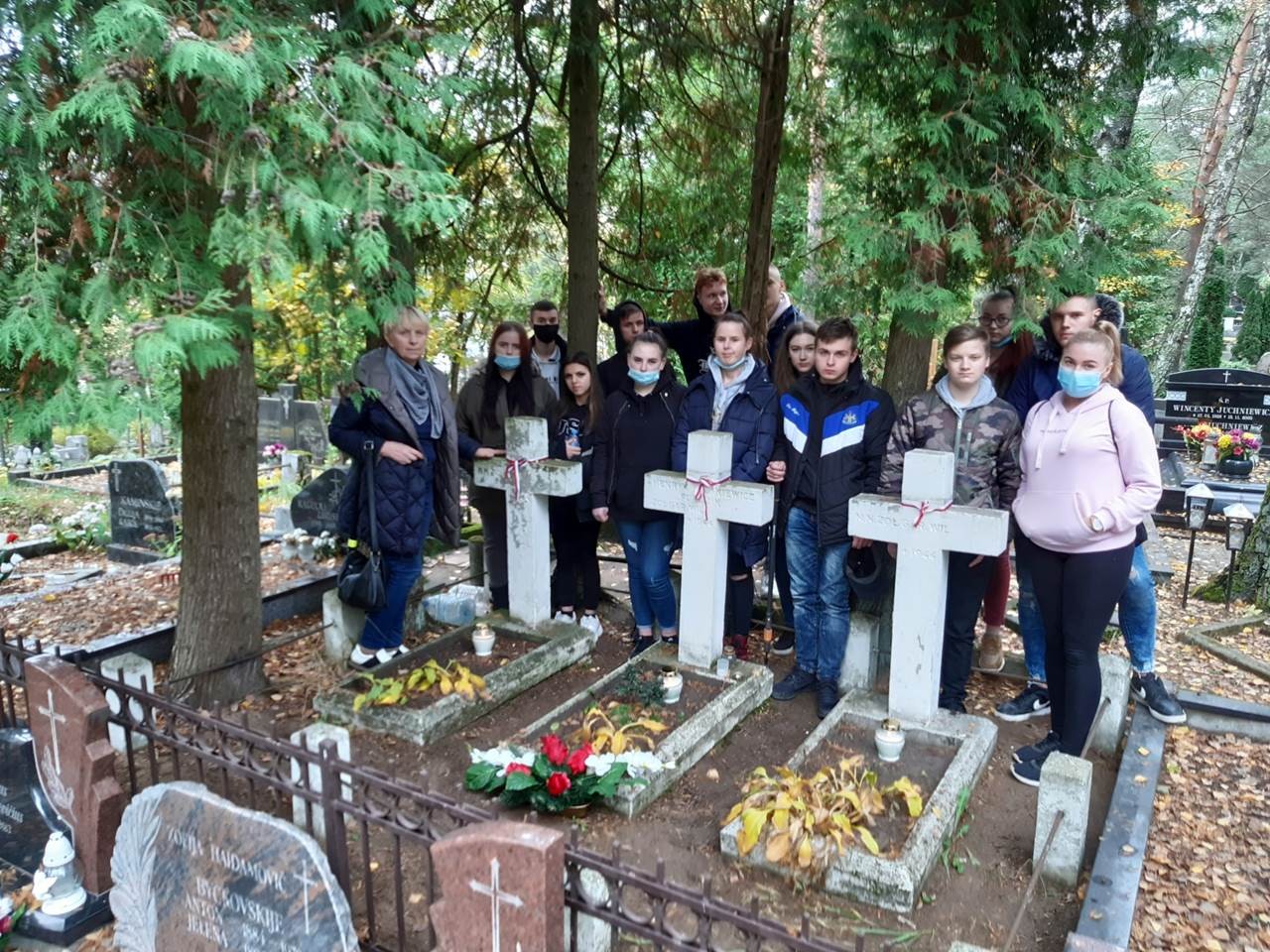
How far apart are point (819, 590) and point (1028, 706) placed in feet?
3.60

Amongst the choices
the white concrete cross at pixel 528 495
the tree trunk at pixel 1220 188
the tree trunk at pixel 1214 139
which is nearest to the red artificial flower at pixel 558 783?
the white concrete cross at pixel 528 495

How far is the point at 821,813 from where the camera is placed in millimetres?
3094

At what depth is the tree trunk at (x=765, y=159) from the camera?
6.18 m

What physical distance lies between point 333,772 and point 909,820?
202cm

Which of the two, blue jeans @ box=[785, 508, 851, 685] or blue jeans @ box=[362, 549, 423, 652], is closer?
blue jeans @ box=[785, 508, 851, 685]

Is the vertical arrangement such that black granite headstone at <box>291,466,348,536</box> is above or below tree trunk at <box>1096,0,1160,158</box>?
below

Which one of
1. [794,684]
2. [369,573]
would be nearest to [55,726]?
[369,573]

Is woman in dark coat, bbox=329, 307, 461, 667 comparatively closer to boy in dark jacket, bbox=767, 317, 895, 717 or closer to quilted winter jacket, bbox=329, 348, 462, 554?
quilted winter jacket, bbox=329, 348, 462, 554

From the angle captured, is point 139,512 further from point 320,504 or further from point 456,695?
point 456,695

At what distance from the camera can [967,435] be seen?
12.5ft

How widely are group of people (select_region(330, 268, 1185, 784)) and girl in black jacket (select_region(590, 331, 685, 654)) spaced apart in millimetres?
11

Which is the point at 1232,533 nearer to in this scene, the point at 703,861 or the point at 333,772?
the point at 703,861

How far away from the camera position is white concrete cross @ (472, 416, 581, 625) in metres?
4.73

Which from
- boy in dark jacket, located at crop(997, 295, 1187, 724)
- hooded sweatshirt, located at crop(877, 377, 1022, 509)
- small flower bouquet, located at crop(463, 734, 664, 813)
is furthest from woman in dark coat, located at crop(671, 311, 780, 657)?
small flower bouquet, located at crop(463, 734, 664, 813)
